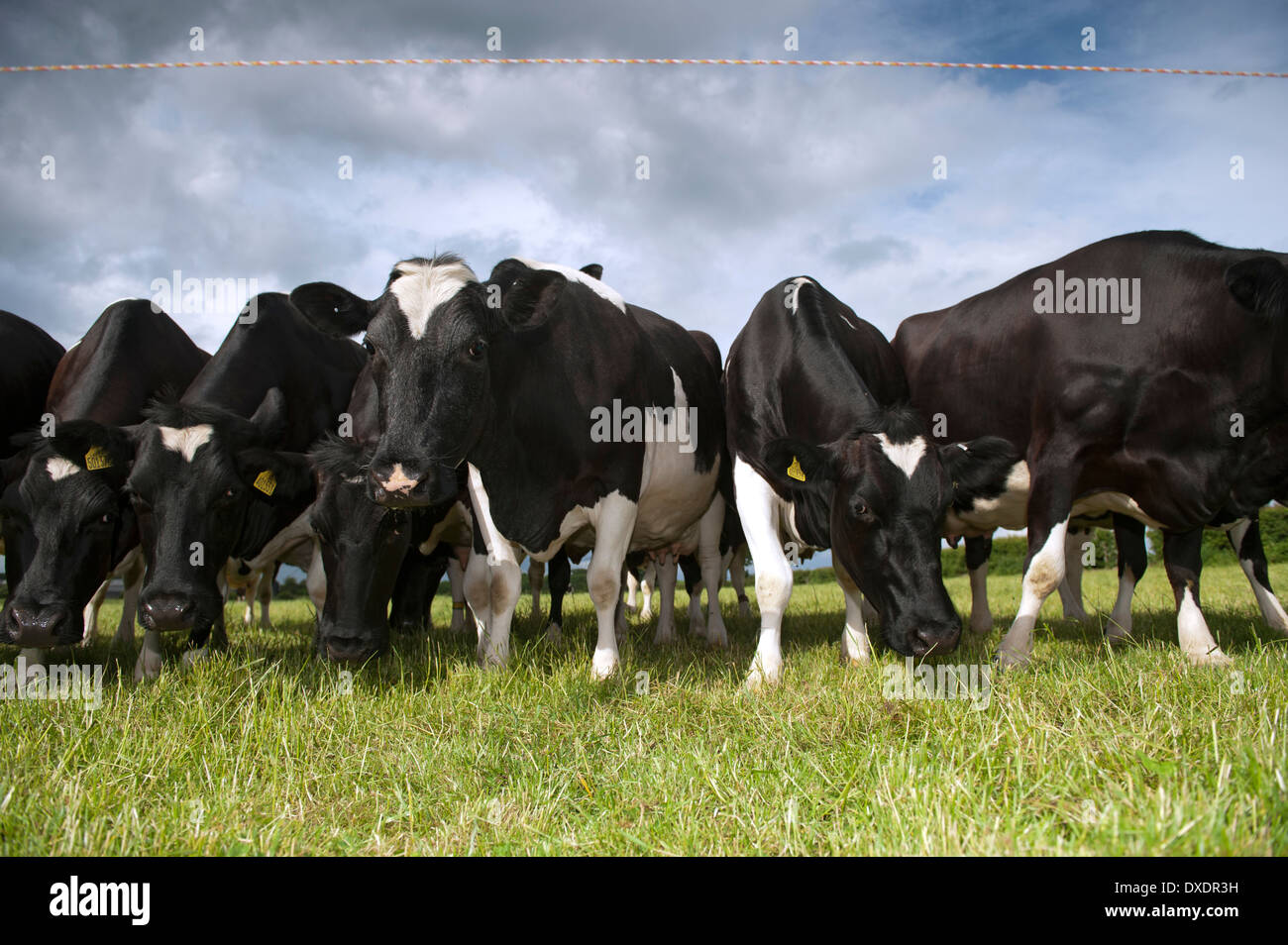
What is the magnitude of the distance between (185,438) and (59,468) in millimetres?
928

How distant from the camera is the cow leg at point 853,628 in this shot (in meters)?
5.83

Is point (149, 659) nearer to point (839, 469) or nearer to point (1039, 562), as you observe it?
point (839, 469)

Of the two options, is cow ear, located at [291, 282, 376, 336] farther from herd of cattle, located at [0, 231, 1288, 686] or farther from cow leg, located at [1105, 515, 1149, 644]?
cow leg, located at [1105, 515, 1149, 644]

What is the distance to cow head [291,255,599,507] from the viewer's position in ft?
14.9

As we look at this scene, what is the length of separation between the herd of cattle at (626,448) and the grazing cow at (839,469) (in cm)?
2

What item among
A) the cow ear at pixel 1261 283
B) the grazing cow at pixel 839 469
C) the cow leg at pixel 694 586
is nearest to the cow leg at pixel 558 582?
the cow leg at pixel 694 586

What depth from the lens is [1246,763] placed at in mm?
2648

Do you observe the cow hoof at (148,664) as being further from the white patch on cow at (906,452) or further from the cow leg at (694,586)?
the white patch on cow at (906,452)

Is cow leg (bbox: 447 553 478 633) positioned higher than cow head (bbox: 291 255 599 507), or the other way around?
cow head (bbox: 291 255 599 507)

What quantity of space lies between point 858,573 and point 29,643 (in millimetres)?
4894

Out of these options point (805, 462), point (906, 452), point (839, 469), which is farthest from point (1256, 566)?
point (805, 462)

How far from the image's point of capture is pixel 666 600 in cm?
841

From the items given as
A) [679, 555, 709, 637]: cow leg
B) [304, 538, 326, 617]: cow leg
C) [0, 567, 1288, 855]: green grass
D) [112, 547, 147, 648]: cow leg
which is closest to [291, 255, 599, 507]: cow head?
[0, 567, 1288, 855]: green grass
